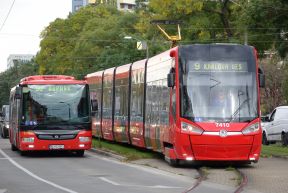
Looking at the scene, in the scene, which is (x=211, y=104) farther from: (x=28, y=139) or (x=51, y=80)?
(x=51, y=80)

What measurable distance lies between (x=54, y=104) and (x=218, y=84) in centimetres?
786

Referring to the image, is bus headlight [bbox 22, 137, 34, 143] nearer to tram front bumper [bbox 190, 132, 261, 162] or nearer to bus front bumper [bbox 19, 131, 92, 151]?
bus front bumper [bbox 19, 131, 92, 151]

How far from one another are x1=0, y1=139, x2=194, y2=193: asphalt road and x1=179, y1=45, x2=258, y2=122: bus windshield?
6.96 ft

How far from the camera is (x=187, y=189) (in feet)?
50.0

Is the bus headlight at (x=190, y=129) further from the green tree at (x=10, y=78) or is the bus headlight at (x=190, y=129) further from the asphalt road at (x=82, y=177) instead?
the green tree at (x=10, y=78)

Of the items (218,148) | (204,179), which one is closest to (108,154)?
(218,148)

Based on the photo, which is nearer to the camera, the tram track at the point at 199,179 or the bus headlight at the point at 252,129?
the tram track at the point at 199,179

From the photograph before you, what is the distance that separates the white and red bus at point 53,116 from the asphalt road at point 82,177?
2.68 feet

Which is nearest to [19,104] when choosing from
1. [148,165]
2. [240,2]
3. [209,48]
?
[148,165]

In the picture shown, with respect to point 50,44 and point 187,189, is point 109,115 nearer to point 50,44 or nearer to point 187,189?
point 187,189

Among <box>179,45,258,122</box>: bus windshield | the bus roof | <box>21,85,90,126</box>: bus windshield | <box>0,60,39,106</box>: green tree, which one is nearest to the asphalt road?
<box>21,85,90,126</box>: bus windshield

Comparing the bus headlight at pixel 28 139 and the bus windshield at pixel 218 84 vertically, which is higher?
the bus windshield at pixel 218 84

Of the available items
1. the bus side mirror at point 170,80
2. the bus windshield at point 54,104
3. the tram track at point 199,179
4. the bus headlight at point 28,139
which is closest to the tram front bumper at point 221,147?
the tram track at point 199,179

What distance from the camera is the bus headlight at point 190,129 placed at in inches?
798
